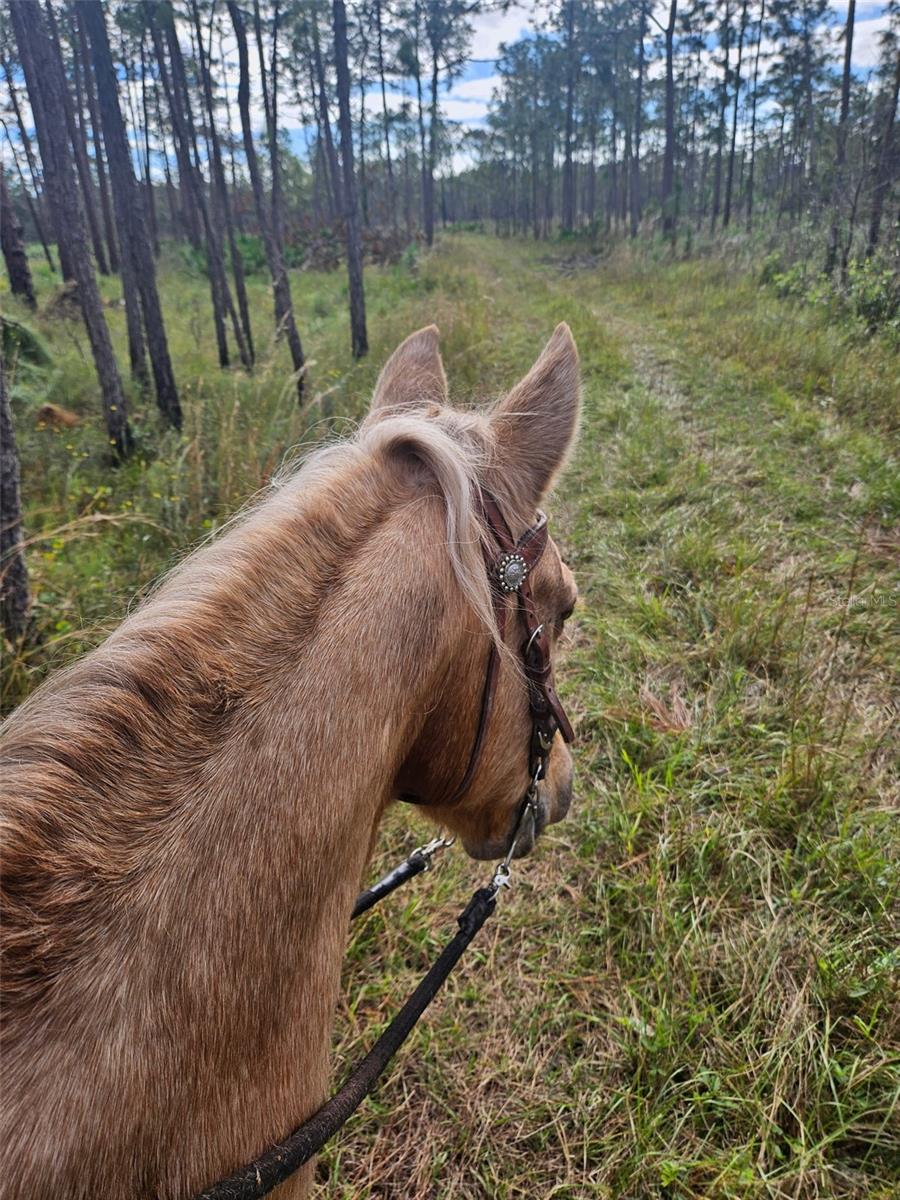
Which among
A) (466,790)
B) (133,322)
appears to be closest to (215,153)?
(133,322)

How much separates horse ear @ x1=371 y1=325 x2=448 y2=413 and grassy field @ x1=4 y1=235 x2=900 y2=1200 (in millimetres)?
399

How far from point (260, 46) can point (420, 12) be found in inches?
797

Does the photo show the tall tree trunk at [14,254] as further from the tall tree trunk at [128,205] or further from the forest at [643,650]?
the tall tree trunk at [128,205]

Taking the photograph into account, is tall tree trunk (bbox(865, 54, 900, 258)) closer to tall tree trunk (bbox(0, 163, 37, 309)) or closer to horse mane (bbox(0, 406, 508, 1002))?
horse mane (bbox(0, 406, 508, 1002))

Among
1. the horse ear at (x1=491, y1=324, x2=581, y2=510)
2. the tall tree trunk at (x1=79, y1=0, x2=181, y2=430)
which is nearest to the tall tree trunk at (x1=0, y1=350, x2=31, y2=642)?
the horse ear at (x1=491, y1=324, x2=581, y2=510)

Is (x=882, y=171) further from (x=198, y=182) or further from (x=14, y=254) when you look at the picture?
(x=14, y=254)

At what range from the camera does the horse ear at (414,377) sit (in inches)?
61.8

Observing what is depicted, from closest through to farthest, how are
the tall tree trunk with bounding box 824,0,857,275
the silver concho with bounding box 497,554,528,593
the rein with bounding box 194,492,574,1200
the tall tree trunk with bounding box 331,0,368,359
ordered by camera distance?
1. the rein with bounding box 194,492,574,1200
2. the silver concho with bounding box 497,554,528,593
3. the tall tree trunk with bounding box 331,0,368,359
4. the tall tree trunk with bounding box 824,0,857,275

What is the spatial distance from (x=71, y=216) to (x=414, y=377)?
666cm

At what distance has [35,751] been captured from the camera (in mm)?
790

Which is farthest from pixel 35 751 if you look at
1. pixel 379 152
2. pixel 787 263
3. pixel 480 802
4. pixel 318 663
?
pixel 379 152

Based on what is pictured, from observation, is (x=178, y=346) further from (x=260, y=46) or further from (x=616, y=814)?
(x=616, y=814)

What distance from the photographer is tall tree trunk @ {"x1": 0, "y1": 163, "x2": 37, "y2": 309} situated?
1068 cm

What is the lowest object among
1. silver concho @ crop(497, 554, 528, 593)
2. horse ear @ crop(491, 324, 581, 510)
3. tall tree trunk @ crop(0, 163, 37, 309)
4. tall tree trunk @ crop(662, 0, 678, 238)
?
silver concho @ crop(497, 554, 528, 593)
